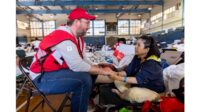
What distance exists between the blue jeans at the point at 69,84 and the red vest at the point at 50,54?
4 centimetres

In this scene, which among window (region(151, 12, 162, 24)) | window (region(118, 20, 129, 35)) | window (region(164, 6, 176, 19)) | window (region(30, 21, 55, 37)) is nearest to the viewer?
window (region(164, 6, 176, 19))

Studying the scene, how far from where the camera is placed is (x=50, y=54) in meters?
1.78

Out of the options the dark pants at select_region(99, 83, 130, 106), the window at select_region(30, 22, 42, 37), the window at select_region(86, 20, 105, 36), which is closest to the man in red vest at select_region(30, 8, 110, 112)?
the dark pants at select_region(99, 83, 130, 106)

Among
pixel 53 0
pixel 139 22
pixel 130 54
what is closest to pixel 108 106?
pixel 130 54

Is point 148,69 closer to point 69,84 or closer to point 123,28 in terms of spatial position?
point 69,84

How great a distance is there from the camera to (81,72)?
181 cm

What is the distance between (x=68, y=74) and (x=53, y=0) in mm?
11572

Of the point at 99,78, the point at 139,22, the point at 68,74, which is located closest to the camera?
the point at 68,74

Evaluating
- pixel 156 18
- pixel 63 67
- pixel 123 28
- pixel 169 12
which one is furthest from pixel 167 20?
pixel 63 67

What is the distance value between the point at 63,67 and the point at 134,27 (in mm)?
18059

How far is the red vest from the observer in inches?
68.3

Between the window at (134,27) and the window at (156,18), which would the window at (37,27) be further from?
the window at (156,18)

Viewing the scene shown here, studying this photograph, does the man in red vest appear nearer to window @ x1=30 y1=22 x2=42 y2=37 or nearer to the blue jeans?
the blue jeans
